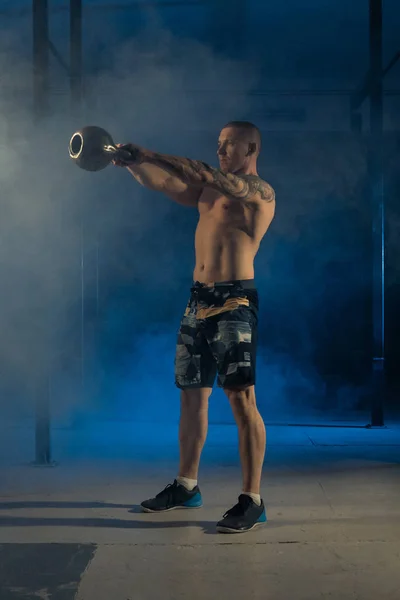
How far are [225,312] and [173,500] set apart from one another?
673mm

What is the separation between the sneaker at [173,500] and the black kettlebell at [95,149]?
1112mm

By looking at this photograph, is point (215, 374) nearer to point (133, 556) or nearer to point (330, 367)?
point (133, 556)

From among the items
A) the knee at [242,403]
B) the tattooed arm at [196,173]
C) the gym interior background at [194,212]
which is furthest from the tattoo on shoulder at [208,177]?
the gym interior background at [194,212]

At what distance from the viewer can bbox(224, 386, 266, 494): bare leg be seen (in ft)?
7.57

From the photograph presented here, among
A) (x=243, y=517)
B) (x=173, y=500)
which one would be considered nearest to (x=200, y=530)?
(x=243, y=517)

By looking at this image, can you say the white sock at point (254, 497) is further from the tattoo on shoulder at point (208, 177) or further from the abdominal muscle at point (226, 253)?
the tattoo on shoulder at point (208, 177)

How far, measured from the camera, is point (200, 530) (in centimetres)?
221

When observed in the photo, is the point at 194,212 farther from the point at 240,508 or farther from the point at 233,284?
the point at 240,508

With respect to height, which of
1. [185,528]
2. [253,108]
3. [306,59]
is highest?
[306,59]

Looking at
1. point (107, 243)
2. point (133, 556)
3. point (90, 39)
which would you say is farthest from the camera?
point (107, 243)

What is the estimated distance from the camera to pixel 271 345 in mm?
5609

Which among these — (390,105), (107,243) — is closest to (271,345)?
(107,243)

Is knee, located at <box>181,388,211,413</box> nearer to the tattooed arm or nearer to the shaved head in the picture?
the tattooed arm

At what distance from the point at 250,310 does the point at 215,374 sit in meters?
0.27
